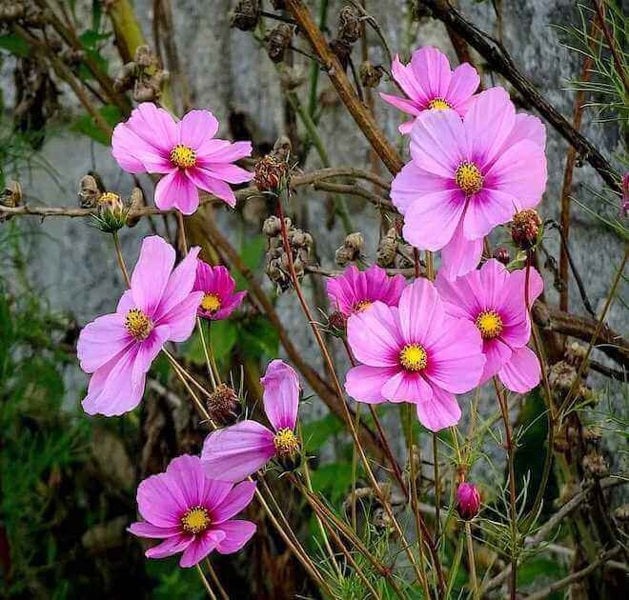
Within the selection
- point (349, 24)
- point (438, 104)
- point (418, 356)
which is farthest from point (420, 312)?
point (349, 24)

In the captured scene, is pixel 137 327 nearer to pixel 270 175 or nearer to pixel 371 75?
pixel 270 175

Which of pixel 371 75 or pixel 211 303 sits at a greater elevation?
pixel 371 75

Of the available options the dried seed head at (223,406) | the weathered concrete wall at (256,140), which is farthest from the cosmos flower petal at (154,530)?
the weathered concrete wall at (256,140)

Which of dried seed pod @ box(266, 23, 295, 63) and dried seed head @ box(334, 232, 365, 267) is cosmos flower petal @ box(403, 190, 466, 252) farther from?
dried seed pod @ box(266, 23, 295, 63)

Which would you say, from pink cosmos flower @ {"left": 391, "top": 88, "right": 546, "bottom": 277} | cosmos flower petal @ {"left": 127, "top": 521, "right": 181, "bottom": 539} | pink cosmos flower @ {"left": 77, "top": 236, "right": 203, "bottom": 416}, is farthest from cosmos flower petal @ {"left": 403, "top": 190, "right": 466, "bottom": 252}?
cosmos flower petal @ {"left": 127, "top": 521, "right": 181, "bottom": 539}

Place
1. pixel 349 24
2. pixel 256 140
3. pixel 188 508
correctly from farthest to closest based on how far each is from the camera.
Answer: pixel 256 140, pixel 349 24, pixel 188 508

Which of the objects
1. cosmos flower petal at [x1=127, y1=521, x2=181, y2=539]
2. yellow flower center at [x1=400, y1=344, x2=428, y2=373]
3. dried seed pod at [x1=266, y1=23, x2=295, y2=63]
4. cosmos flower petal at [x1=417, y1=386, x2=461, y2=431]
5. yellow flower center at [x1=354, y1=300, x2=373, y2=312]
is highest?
dried seed pod at [x1=266, y1=23, x2=295, y2=63]

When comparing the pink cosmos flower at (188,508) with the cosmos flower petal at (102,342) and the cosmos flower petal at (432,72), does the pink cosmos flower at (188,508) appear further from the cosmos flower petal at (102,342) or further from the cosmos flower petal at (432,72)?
the cosmos flower petal at (432,72)

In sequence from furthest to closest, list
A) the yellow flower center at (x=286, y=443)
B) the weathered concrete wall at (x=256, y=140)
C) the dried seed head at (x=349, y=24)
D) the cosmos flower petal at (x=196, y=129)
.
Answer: the weathered concrete wall at (x=256, y=140)
the dried seed head at (x=349, y=24)
the cosmos flower petal at (x=196, y=129)
the yellow flower center at (x=286, y=443)
